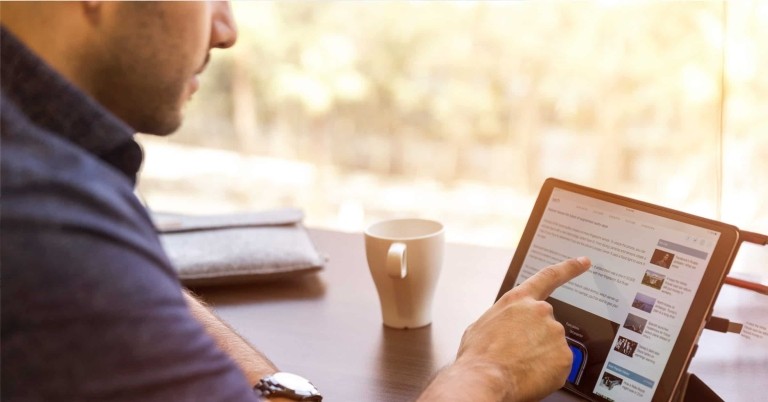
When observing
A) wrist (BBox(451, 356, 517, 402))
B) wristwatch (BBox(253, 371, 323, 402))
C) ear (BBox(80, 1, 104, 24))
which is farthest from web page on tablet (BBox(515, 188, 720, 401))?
ear (BBox(80, 1, 104, 24))

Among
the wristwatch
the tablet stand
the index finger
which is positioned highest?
the index finger

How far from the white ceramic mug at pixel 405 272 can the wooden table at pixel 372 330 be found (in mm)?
22

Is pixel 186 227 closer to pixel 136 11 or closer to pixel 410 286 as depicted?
pixel 410 286

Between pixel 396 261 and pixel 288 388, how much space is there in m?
0.21

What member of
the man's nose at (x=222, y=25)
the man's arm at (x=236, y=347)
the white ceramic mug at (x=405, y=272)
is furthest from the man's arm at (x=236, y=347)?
the man's nose at (x=222, y=25)

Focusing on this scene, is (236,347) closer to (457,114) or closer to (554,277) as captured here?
(554,277)

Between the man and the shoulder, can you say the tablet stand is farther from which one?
the shoulder

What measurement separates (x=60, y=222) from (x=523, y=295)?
1.61 feet

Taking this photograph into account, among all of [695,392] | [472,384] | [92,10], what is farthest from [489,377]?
[92,10]

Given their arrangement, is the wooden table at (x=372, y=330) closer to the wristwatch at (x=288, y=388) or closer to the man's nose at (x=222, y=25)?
the wristwatch at (x=288, y=388)

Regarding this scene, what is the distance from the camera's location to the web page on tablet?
31.2 inches

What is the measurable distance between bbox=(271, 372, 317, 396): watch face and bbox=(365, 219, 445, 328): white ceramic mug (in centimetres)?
18

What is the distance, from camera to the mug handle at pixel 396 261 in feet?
3.15

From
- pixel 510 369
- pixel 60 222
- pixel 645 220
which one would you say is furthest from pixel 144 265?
pixel 645 220
